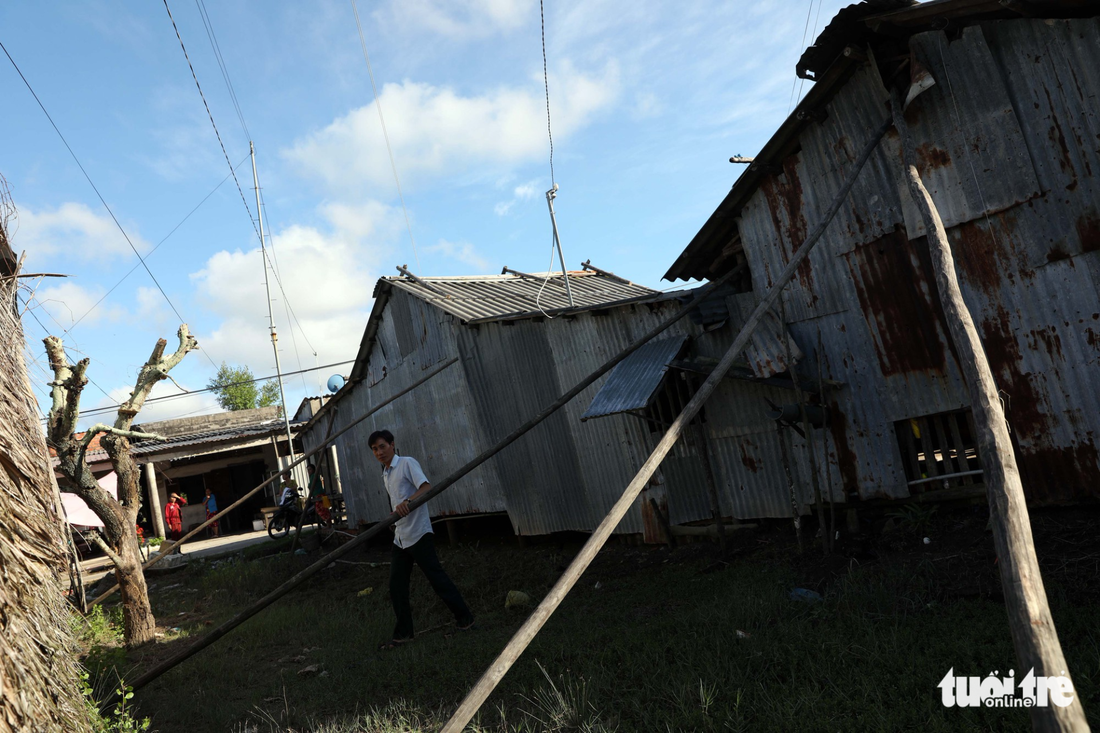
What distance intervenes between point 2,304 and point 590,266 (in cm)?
1035

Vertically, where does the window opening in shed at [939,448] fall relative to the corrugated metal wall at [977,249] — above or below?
below

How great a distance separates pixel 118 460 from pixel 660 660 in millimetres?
6963

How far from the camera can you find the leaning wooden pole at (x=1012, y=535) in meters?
2.54

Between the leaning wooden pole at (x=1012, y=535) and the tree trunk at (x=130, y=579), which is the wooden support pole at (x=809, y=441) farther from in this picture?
the tree trunk at (x=130, y=579)

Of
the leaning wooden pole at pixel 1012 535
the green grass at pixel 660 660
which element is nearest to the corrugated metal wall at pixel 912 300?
the green grass at pixel 660 660

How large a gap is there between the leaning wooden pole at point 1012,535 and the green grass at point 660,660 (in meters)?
0.80

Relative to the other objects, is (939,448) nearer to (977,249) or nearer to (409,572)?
(977,249)

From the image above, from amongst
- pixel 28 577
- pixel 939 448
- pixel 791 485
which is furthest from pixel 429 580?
pixel 939 448

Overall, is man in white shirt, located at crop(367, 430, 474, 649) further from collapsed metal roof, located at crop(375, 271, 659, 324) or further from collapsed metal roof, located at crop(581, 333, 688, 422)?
collapsed metal roof, located at crop(375, 271, 659, 324)

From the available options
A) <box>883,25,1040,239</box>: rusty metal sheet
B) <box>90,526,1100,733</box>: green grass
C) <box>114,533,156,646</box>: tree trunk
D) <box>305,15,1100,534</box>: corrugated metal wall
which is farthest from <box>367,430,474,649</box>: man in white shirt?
<box>883,25,1040,239</box>: rusty metal sheet

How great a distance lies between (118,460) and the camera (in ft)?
27.2

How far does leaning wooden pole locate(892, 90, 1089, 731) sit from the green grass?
0.80 meters

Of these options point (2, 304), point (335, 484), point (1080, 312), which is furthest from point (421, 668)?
point (335, 484)

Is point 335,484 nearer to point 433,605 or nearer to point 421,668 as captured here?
point 433,605
